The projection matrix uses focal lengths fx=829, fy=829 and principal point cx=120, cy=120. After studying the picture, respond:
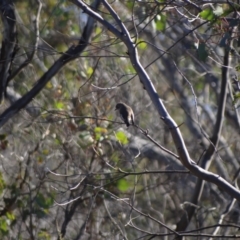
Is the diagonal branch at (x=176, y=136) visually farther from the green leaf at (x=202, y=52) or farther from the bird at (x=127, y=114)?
the bird at (x=127, y=114)

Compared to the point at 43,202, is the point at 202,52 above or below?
above

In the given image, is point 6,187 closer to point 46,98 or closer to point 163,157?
point 46,98

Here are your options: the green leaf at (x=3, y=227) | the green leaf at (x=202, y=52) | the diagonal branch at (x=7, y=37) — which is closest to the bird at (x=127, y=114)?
the diagonal branch at (x=7, y=37)

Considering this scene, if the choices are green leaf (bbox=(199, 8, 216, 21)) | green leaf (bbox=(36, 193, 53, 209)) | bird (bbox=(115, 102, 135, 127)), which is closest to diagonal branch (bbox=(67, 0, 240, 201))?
green leaf (bbox=(199, 8, 216, 21))

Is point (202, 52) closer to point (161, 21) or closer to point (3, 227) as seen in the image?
point (161, 21)

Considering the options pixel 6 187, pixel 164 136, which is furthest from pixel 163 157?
pixel 6 187

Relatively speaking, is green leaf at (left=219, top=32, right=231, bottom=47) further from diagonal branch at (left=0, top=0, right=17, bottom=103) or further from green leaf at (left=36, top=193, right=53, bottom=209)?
green leaf at (left=36, top=193, right=53, bottom=209)

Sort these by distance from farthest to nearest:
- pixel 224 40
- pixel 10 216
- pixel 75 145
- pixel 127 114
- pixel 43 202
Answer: pixel 75 145 → pixel 10 216 → pixel 43 202 → pixel 127 114 → pixel 224 40

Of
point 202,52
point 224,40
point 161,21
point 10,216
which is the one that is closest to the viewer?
point 224,40

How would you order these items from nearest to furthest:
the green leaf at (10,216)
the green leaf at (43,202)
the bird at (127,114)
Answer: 1. the bird at (127,114)
2. the green leaf at (43,202)
3. the green leaf at (10,216)

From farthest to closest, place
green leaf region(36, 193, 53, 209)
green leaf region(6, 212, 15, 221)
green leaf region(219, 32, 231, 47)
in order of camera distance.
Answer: green leaf region(6, 212, 15, 221), green leaf region(36, 193, 53, 209), green leaf region(219, 32, 231, 47)

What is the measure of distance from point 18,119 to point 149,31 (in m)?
2.70

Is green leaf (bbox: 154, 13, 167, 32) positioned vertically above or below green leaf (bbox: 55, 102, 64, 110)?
above

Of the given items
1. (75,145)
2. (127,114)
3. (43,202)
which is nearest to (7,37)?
(127,114)
